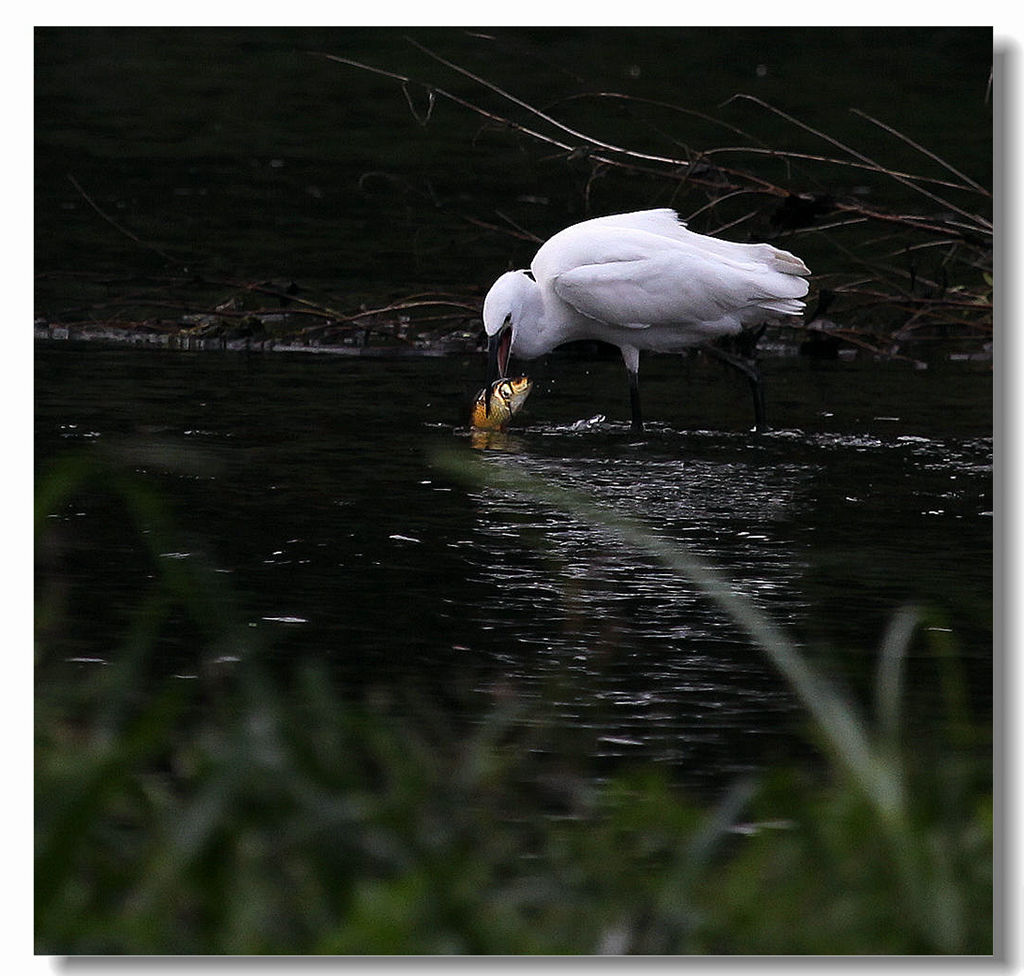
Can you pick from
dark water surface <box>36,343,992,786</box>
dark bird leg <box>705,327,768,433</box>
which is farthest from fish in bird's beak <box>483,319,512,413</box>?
dark bird leg <box>705,327,768,433</box>

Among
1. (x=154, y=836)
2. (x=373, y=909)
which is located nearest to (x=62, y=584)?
(x=154, y=836)

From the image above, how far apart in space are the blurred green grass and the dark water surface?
55 cm

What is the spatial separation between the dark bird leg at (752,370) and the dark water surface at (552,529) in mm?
49

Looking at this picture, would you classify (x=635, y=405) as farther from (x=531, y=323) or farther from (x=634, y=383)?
(x=531, y=323)

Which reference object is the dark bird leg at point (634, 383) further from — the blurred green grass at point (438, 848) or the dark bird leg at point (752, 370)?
the blurred green grass at point (438, 848)

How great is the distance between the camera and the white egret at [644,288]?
213 inches

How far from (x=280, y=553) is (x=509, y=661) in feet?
2.53

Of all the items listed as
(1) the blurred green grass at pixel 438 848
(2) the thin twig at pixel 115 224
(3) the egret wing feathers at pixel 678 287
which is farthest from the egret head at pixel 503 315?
Answer: (1) the blurred green grass at pixel 438 848

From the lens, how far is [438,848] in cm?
210

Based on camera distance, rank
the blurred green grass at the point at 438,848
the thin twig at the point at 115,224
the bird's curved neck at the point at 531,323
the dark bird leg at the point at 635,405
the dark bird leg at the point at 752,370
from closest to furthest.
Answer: the blurred green grass at the point at 438,848 → the thin twig at the point at 115,224 → the dark bird leg at the point at 635,405 → the dark bird leg at the point at 752,370 → the bird's curved neck at the point at 531,323

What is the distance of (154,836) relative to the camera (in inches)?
86.4

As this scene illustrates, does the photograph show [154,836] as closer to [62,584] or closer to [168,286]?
[62,584]

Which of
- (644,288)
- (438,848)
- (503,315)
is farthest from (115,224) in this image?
(438,848)

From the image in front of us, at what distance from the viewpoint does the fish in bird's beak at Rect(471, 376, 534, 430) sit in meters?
A: 5.18
